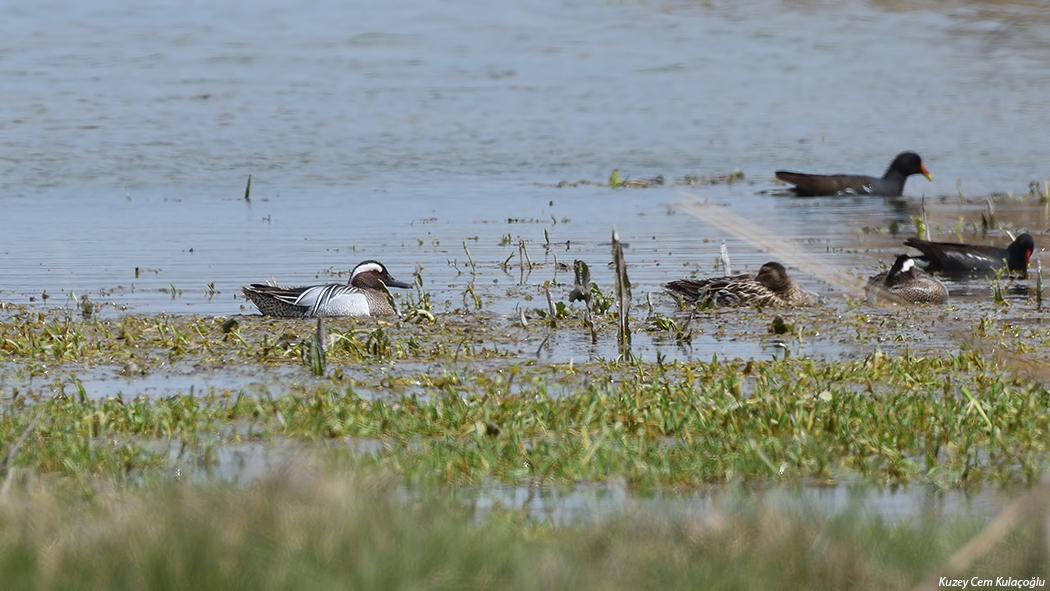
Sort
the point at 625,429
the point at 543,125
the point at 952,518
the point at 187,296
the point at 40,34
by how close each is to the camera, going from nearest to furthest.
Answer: the point at 952,518
the point at 625,429
the point at 187,296
the point at 543,125
the point at 40,34

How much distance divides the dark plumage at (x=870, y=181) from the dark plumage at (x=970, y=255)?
6474 mm

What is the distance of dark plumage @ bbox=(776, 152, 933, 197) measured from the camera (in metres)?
21.9

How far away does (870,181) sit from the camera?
22.4 m

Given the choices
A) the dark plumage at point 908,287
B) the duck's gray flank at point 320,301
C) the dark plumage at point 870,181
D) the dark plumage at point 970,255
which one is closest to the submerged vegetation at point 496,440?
the duck's gray flank at point 320,301

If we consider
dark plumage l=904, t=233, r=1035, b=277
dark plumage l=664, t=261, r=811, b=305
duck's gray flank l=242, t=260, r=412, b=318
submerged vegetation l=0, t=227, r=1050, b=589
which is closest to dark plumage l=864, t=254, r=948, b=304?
submerged vegetation l=0, t=227, r=1050, b=589

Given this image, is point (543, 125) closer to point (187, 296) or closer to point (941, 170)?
point (941, 170)

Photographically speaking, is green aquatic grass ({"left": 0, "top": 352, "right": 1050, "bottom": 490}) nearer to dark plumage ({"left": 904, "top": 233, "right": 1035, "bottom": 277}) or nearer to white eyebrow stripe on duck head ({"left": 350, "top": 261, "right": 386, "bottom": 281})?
white eyebrow stripe on duck head ({"left": 350, "top": 261, "right": 386, "bottom": 281})

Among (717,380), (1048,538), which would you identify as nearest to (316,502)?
(1048,538)

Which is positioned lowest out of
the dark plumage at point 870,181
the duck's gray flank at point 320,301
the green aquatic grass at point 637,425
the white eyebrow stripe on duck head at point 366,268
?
the green aquatic grass at point 637,425

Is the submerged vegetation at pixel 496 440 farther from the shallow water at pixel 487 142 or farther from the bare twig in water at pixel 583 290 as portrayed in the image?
the shallow water at pixel 487 142

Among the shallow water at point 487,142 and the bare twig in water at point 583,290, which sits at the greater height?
the shallow water at point 487,142

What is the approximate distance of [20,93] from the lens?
3166 cm

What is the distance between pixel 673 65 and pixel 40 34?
1547 cm

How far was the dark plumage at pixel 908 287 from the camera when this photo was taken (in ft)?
41.7
